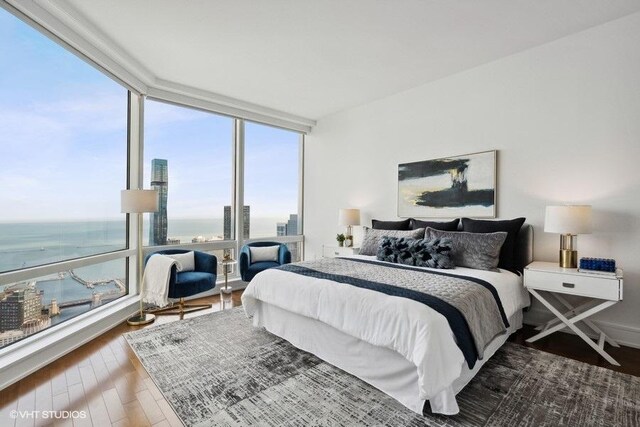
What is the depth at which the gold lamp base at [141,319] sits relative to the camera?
334 cm

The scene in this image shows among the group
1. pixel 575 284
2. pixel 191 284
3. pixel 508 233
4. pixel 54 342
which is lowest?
pixel 54 342

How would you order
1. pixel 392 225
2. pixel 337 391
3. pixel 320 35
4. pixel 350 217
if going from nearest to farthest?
pixel 337 391
pixel 320 35
pixel 392 225
pixel 350 217

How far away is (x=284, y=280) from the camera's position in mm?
2713

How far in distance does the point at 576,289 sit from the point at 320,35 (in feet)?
10.6

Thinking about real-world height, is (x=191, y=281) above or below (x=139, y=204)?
below

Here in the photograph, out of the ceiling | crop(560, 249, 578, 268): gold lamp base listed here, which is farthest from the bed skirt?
the ceiling

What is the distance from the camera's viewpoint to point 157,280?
348 cm

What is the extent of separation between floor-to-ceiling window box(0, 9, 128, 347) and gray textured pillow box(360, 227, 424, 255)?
10.0 feet

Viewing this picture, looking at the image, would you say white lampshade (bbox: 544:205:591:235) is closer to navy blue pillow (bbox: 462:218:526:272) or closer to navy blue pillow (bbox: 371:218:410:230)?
navy blue pillow (bbox: 462:218:526:272)

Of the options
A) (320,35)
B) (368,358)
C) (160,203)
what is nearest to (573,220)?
(368,358)

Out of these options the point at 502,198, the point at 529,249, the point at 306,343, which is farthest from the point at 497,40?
the point at 306,343

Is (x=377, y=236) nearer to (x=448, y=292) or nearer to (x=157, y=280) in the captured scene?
(x=448, y=292)

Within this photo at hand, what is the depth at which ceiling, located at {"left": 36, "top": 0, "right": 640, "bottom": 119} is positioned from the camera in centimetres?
256

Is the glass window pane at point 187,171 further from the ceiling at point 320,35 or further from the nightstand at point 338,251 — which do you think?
the nightstand at point 338,251
